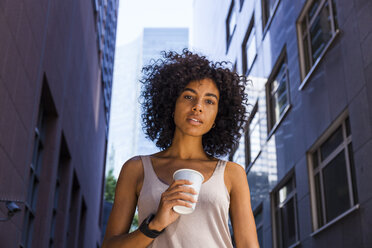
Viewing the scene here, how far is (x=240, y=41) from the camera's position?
2181 cm

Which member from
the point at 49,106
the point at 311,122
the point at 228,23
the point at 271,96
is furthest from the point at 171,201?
the point at 228,23

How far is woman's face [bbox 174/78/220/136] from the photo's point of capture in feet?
8.94

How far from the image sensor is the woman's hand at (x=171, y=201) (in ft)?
7.04

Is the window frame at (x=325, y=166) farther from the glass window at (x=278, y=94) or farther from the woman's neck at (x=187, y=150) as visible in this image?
the woman's neck at (x=187, y=150)

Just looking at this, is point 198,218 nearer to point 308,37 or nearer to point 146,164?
point 146,164

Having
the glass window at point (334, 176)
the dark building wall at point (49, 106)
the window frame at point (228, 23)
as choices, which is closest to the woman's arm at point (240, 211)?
the dark building wall at point (49, 106)

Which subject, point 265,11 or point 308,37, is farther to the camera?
point 265,11

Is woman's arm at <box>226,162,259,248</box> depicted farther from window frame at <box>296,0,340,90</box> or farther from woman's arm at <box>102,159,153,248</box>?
window frame at <box>296,0,340,90</box>

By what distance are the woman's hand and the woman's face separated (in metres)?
0.60

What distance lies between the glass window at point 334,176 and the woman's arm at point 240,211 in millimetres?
7371

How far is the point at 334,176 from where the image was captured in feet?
34.6

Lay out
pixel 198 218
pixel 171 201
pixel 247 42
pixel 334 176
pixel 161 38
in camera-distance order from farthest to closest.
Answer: pixel 161 38 < pixel 247 42 < pixel 334 176 < pixel 198 218 < pixel 171 201

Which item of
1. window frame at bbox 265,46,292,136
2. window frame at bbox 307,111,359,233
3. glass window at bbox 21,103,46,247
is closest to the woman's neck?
window frame at bbox 307,111,359,233

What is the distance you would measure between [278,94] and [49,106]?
7270mm
